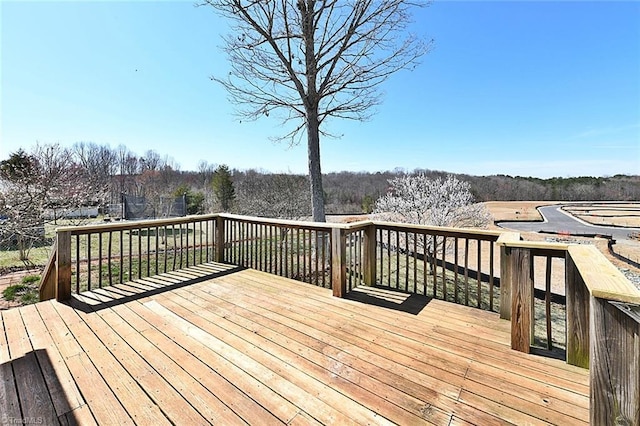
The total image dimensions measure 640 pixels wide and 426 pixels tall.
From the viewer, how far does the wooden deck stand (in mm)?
1550

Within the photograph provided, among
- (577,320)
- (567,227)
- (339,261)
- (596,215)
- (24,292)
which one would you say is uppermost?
(339,261)

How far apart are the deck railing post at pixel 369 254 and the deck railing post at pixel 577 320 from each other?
6.56 ft

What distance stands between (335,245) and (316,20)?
18.7 feet

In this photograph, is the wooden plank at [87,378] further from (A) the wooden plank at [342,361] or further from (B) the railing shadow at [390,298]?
(B) the railing shadow at [390,298]

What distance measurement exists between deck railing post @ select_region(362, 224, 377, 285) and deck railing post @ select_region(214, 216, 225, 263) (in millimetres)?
2636

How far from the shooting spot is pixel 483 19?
790 cm

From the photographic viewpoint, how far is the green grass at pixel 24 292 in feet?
14.9

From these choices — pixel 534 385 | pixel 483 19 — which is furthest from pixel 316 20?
pixel 534 385

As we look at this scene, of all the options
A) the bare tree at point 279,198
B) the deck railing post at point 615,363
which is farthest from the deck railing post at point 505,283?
the bare tree at point 279,198

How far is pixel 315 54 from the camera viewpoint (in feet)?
21.5

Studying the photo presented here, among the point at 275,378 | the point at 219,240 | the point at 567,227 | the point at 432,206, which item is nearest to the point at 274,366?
the point at 275,378

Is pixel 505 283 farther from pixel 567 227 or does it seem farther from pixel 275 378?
pixel 567 227

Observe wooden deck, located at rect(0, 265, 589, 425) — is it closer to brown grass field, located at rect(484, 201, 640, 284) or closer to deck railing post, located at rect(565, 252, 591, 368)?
deck railing post, located at rect(565, 252, 591, 368)

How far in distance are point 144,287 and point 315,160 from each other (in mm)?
4486
